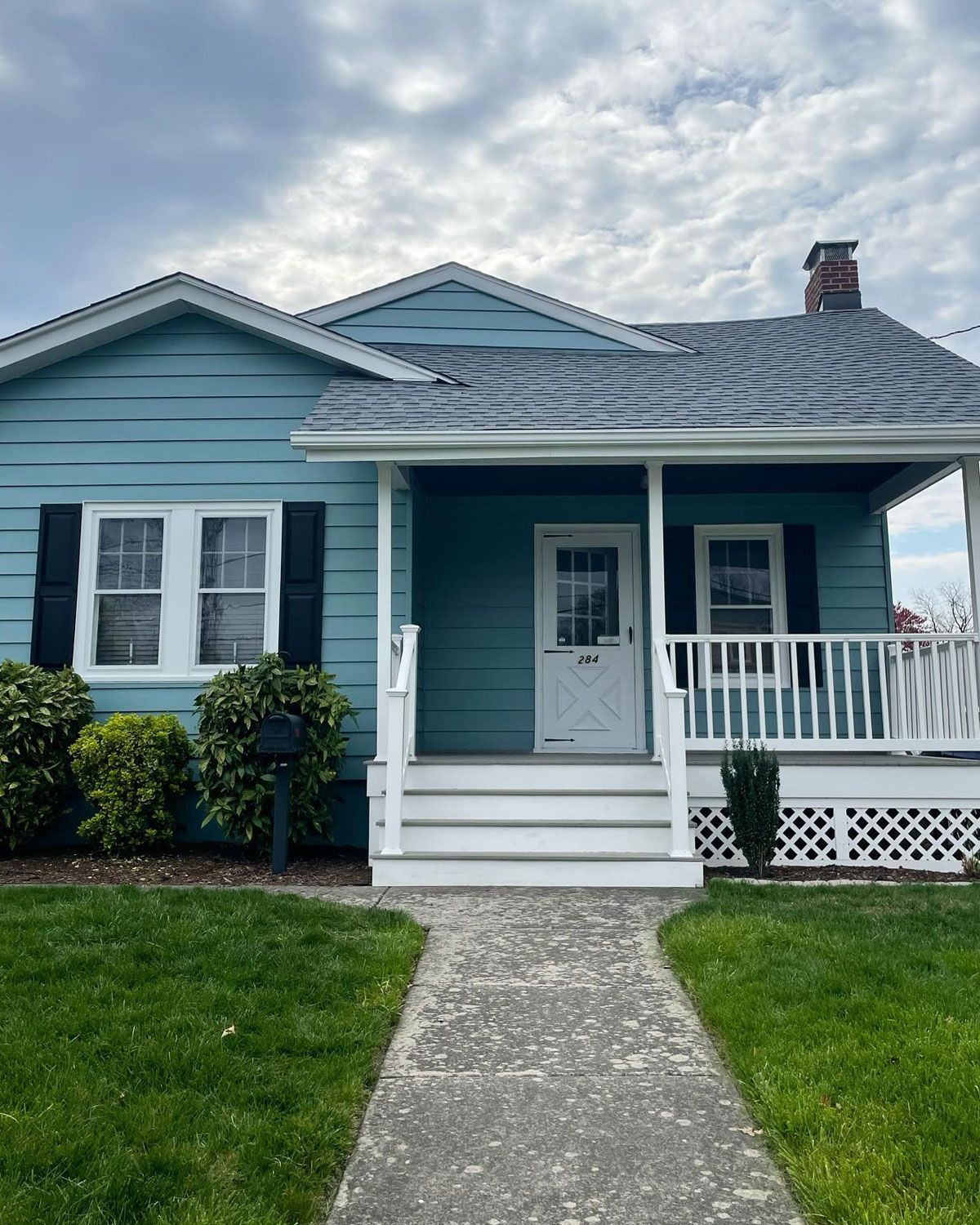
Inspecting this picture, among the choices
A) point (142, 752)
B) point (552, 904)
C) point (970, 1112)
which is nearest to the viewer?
point (970, 1112)

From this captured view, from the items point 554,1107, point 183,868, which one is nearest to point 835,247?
point 183,868

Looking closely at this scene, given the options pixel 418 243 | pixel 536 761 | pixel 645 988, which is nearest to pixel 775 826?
pixel 536 761

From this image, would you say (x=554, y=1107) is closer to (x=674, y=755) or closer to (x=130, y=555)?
(x=674, y=755)

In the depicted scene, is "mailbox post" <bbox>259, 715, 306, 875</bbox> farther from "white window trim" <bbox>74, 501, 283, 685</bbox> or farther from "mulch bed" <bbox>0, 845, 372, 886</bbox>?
"white window trim" <bbox>74, 501, 283, 685</bbox>

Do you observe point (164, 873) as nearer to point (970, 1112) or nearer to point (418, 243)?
point (970, 1112)

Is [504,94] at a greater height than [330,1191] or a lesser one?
greater

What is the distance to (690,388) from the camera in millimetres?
8539

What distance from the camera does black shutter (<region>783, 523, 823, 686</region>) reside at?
353 inches

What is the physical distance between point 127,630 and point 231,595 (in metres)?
0.93

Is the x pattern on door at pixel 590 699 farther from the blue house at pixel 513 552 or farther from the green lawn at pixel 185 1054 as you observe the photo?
the green lawn at pixel 185 1054

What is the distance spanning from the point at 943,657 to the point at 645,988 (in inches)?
184

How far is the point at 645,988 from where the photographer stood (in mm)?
4031

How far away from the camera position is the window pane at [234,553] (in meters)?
8.00

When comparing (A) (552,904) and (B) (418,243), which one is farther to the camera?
(B) (418,243)
